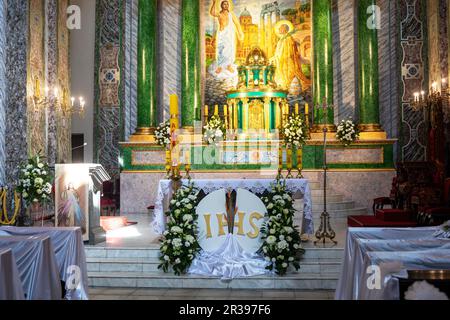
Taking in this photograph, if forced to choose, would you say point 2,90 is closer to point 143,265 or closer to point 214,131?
point 214,131

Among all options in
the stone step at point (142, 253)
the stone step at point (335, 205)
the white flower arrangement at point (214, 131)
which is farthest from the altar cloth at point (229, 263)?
the white flower arrangement at point (214, 131)

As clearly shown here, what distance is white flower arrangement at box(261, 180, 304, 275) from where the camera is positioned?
23.4 ft

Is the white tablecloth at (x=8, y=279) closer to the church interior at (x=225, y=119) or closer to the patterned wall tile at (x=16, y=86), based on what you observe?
the church interior at (x=225, y=119)

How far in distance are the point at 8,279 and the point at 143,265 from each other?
144 inches

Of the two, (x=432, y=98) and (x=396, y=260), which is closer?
(x=396, y=260)

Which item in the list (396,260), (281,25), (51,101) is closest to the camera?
(396,260)

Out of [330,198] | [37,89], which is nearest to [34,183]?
[37,89]

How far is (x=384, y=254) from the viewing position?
419 centimetres

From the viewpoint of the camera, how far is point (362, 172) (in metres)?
13.3

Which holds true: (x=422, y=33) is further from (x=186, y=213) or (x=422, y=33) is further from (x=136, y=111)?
(x=186, y=213)

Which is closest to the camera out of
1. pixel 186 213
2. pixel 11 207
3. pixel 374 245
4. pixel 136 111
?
pixel 374 245

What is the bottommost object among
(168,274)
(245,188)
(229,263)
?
(168,274)

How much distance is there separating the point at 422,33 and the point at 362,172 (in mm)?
3956
